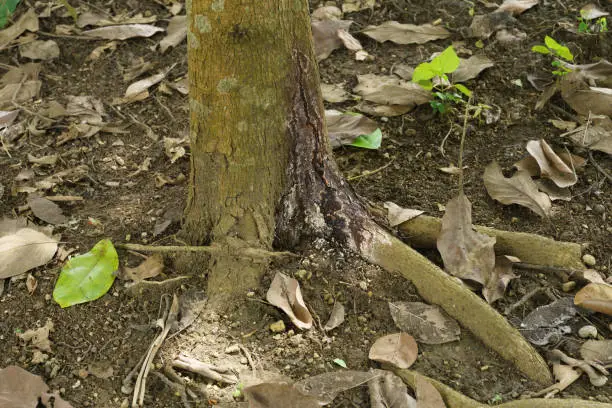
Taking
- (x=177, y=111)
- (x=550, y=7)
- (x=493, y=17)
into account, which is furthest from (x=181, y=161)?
(x=550, y=7)

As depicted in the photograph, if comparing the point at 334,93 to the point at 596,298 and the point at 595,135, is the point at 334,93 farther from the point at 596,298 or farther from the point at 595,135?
the point at 596,298

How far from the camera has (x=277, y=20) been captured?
7.01ft

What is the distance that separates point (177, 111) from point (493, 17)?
164 cm

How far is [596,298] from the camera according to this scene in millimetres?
2260

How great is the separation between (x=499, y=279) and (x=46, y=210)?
1735mm

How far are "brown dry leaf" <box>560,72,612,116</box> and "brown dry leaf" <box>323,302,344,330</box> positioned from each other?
4.88ft

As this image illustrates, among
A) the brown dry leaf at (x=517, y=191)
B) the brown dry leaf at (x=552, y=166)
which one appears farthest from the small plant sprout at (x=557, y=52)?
the brown dry leaf at (x=517, y=191)

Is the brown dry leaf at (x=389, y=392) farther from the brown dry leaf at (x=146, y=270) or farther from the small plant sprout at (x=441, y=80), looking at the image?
the small plant sprout at (x=441, y=80)

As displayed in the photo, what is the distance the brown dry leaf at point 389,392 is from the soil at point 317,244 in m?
0.04

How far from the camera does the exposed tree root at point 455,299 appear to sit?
6.98ft

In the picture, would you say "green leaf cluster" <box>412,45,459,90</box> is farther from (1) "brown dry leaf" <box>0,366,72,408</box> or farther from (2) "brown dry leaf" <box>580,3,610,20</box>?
(1) "brown dry leaf" <box>0,366,72,408</box>

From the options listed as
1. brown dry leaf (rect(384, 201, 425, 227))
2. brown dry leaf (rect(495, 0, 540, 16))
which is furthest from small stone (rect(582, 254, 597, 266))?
brown dry leaf (rect(495, 0, 540, 16))

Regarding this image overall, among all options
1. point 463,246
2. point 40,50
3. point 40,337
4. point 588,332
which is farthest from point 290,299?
point 40,50

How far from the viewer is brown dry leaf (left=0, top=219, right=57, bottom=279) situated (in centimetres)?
251
